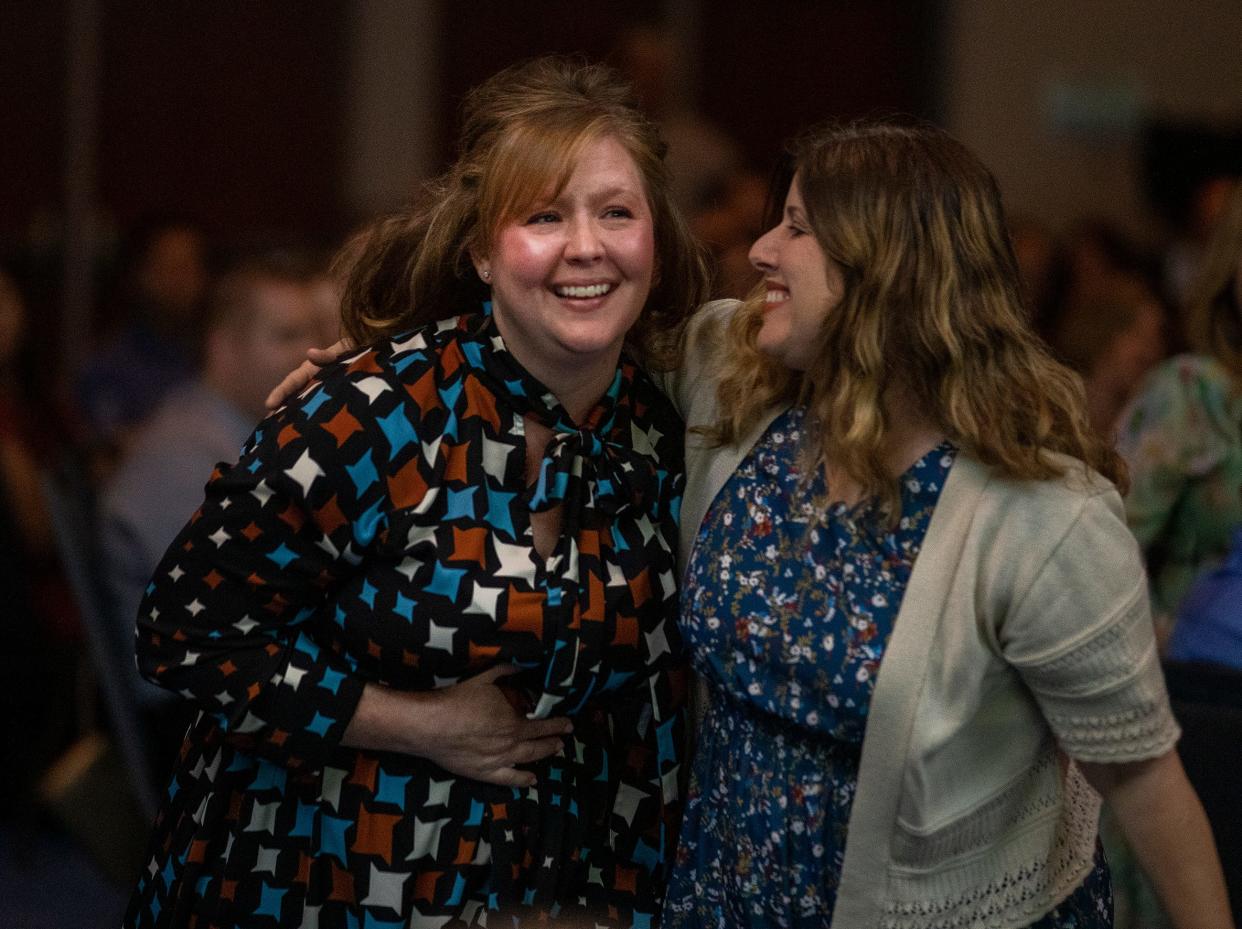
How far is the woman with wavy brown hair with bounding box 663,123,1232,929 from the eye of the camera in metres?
1.69

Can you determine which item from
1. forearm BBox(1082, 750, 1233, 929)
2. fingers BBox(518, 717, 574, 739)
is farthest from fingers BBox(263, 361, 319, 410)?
forearm BBox(1082, 750, 1233, 929)

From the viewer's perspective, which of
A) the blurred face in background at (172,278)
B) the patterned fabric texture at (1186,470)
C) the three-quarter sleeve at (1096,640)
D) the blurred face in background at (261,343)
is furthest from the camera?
the blurred face in background at (172,278)

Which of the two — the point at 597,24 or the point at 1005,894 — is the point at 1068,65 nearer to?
the point at 597,24

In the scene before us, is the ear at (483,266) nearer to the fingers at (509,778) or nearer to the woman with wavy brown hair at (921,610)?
the woman with wavy brown hair at (921,610)

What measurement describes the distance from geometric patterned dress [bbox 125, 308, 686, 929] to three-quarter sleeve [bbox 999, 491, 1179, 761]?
1.57 ft

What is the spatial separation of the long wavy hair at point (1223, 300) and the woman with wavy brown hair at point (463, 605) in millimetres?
1217

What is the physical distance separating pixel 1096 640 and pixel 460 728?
733mm

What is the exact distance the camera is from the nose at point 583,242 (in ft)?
5.99

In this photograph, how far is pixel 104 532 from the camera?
3.25 meters

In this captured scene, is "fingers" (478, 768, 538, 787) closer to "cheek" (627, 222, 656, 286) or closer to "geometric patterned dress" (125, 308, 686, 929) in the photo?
Result: "geometric patterned dress" (125, 308, 686, 929)

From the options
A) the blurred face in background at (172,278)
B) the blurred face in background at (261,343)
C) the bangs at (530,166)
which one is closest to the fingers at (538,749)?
the bangs at (530,166)

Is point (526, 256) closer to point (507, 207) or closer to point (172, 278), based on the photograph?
point (507, 207)

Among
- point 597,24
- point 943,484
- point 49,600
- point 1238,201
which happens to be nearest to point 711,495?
point 943,484

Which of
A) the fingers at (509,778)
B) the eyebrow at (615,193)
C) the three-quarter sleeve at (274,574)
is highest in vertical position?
the eyebrow at (615,193)
